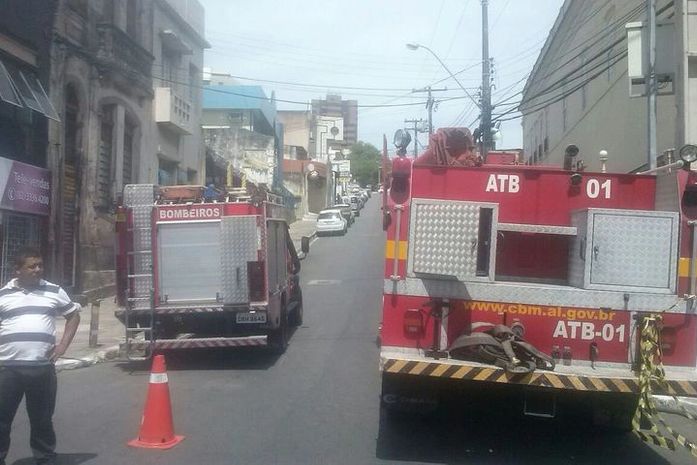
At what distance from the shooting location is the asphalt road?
7488 mm

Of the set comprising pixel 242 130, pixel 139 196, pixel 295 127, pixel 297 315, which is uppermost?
pixel 295 127

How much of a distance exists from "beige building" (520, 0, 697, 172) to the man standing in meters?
12.9

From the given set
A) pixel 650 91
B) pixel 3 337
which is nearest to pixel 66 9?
pixel 650 91

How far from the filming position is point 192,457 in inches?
288

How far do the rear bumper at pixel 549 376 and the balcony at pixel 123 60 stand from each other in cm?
1687

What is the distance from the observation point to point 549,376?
6762mm

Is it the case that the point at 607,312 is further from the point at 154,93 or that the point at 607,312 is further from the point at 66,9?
the point at 154,93

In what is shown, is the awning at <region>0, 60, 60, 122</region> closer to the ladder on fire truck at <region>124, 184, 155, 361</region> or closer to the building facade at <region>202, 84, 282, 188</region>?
the ladder on fire truck at <region>124, 184, 155, 361</region>

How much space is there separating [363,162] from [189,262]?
118 m

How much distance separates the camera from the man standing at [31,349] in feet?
21.0

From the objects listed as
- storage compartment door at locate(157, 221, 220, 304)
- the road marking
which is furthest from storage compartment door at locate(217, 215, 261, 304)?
the road marking

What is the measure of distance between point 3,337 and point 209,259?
19.9 feet

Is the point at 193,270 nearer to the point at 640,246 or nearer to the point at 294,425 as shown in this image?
the point at 294,425

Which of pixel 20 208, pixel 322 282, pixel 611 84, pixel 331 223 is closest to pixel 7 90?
pixel 20 208
